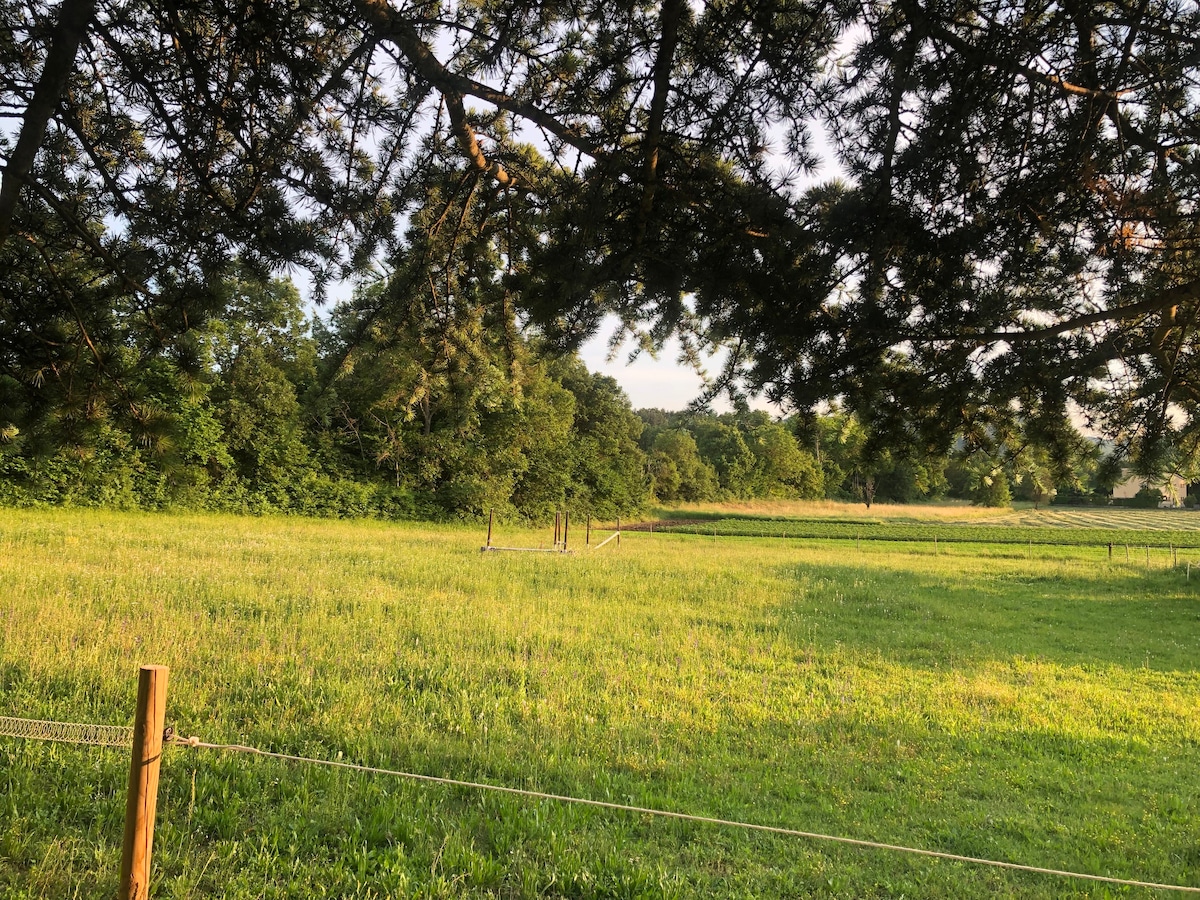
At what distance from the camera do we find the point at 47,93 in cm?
307

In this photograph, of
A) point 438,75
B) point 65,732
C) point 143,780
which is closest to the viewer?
point 143,780

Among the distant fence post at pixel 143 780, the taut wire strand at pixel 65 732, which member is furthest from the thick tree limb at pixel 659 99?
the taut wire strand at pixel 65 732

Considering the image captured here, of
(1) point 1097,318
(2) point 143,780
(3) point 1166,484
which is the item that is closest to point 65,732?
(2) point 143,780

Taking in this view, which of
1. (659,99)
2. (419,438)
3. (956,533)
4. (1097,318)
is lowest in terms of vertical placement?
(956,533)

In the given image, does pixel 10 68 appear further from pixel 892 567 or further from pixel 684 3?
pixel 892 567

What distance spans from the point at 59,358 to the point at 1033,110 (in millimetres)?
5154

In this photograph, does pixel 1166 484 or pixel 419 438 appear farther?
pixel 419 438

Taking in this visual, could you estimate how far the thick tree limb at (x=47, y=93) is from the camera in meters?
2.92

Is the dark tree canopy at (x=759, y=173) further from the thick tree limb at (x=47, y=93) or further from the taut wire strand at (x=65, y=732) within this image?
the taut wire strand at (x=65, y=732)

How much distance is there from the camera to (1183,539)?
32.4m

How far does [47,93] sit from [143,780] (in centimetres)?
297

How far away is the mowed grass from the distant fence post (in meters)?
0.67

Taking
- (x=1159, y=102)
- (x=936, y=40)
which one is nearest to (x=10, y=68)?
(x=936, y=40)

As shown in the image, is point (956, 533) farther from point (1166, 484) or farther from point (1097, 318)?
point (1097, 318)
